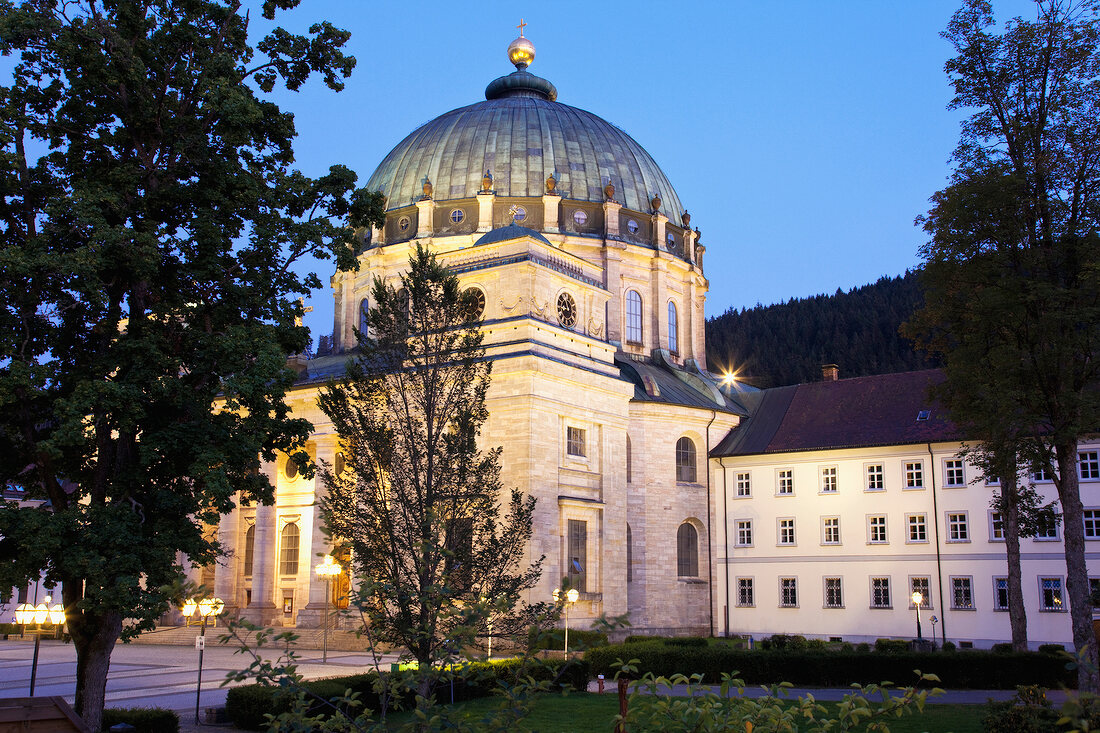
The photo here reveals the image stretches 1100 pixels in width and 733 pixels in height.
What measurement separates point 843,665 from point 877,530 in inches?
684

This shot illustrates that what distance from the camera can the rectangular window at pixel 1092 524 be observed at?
39312mm

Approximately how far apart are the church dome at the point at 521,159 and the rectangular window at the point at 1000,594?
90.1ft

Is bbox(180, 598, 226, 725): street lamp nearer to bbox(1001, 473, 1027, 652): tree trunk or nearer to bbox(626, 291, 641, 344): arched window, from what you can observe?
bbox(1001, 473, 1027, 652): tree trunk

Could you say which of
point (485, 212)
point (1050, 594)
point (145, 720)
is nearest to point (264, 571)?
point (485, 212)

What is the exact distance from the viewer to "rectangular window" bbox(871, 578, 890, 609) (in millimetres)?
43938

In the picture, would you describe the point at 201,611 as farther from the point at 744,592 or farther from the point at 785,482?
the point at 785,482

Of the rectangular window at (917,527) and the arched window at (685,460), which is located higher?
the arched window at (685,460)

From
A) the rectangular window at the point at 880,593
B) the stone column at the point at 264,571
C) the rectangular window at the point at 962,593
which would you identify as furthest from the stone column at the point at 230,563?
the rectangular window at the point at 962,593

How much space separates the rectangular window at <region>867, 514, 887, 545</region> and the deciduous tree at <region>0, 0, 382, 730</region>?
3262 cm

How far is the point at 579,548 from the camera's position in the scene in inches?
1574

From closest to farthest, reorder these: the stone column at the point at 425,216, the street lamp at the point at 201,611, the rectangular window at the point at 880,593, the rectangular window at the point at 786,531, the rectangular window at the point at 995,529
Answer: the street lamp at the point at 201,611, the rectangular window at the point at 995,529, the rectangular window at the point at 880,593, the rectangular window at the point at 786,531, the stone column at the point at 425,216


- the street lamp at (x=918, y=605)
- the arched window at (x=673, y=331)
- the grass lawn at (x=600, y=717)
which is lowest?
the grass lawn at (x=600, y=717)

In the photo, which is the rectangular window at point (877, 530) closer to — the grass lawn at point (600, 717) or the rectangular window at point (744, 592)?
the rectangular window at point (744, 592)

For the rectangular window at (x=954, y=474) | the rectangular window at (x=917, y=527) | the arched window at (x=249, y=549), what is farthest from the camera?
the arched window at (x=249, y=549)
